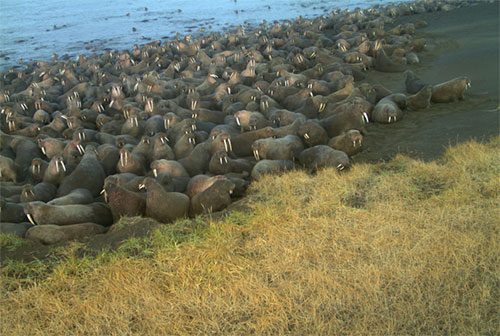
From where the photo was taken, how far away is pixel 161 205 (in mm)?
5348

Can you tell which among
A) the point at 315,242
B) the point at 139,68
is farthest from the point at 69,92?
the point at 315,242

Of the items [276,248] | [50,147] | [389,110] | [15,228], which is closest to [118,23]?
[50,147]

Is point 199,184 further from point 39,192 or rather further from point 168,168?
point 39,192

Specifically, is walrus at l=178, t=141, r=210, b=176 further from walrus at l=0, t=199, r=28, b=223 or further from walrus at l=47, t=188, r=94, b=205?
walrus at l=0, t=199, r=28, b=223

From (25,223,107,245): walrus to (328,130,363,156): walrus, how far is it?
377cm

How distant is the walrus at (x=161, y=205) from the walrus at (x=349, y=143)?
2717 millimetres

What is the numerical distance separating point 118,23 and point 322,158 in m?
28.2

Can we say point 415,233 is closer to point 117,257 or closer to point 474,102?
point 117,257

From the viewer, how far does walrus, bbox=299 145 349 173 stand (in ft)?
20.4

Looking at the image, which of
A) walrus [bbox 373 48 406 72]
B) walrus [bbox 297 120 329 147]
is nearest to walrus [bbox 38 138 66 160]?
walrus [bbox 297 120 329 147]

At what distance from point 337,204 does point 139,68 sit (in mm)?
11844

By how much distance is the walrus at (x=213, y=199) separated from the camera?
17.7ft

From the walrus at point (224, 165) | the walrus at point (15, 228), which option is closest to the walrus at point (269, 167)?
the walrus at point (224, 165)

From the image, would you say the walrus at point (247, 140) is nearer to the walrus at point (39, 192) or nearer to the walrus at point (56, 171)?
the walrus at point (56, 171)
